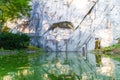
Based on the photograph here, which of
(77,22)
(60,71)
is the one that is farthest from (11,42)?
(60,71)

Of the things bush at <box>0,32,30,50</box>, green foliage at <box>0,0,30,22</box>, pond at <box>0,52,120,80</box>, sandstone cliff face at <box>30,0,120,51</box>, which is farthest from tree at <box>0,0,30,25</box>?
pond at <box>0,52,120,80</box>

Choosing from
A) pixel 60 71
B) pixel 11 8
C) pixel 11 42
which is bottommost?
pixel 60 71

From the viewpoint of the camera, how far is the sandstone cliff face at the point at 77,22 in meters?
41.5

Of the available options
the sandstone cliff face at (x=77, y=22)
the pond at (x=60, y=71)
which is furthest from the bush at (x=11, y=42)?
the pond at (x=60, y=71)

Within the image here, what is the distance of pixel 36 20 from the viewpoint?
43.8 metres

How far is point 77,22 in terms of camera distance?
42.2 m

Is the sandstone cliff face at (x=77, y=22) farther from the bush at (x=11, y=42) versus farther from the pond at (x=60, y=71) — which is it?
the pond at (x=60, y=71)

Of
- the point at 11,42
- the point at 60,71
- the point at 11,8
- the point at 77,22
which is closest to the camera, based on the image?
the point at 60,71

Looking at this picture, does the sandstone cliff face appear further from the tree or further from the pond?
the pond

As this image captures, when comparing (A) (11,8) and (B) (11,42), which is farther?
(B) (11,42)

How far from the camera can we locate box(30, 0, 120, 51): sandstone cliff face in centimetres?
4147

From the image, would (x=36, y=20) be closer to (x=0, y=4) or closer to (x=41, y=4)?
(x=41, y=4)

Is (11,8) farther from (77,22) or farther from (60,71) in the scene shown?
(60,71)

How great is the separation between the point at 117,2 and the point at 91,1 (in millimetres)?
2839
